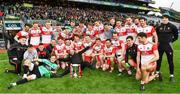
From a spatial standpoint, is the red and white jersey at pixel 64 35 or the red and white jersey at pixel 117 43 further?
the red and white jersey at pixel 64 35

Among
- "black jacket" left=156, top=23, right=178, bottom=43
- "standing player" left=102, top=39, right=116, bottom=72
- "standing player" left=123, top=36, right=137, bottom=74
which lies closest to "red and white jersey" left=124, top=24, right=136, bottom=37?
"standing player" left=102, top=39, right=116, bottom=72

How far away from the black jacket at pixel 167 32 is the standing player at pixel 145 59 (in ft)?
3.70

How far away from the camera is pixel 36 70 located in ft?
39.9

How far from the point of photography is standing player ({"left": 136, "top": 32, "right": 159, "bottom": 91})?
10.6 metres

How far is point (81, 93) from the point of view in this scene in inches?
420

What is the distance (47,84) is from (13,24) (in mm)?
17822

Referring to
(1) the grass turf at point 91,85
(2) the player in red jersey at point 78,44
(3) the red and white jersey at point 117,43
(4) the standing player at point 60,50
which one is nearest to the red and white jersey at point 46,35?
(4) the standing player at point 60,50

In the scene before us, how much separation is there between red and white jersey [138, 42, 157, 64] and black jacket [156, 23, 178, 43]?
1.11 metres

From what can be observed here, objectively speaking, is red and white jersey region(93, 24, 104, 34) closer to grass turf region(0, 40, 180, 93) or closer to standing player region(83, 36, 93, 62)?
standing player region(83, 36, 93, 62)

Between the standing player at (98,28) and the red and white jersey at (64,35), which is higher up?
the standing player at (98,28)

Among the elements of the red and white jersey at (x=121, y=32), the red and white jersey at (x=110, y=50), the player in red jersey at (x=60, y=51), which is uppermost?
the red and white jersey at (x=121, y=32)

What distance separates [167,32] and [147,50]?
1.33 metres

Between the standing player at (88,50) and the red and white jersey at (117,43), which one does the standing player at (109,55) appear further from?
the standing player at (88,50)

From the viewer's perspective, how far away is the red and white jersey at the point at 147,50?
10.7m
